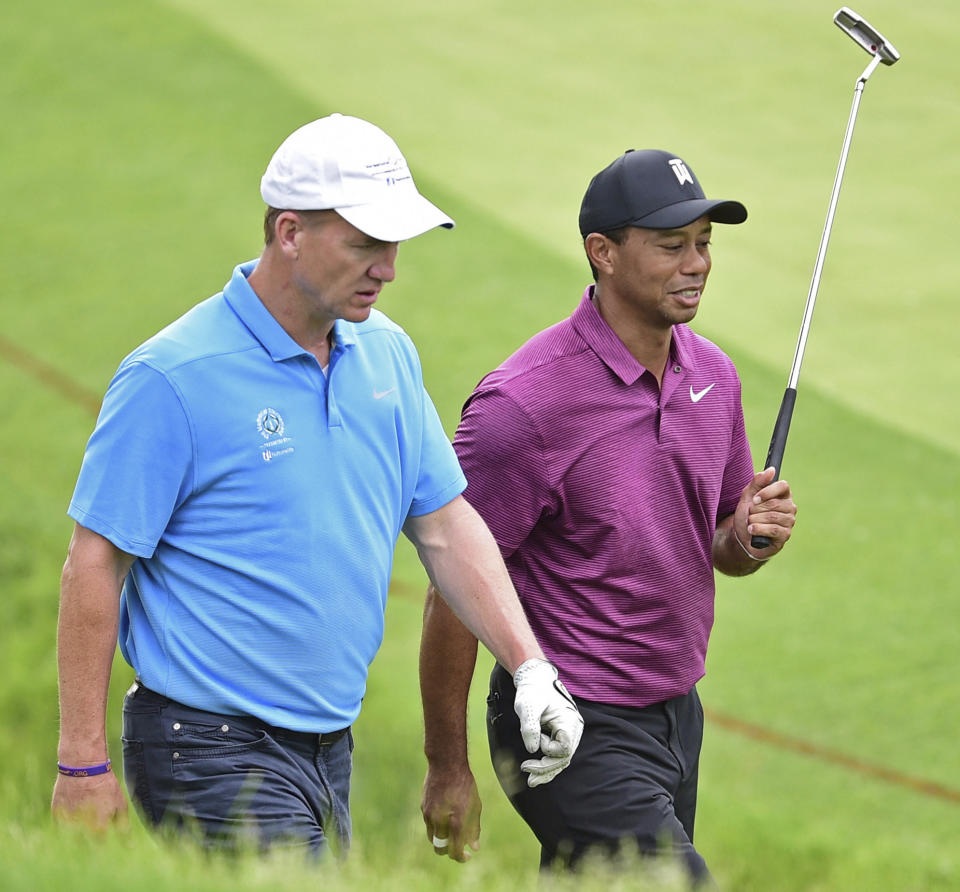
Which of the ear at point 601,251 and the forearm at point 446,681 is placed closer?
the forearm at point 446,681

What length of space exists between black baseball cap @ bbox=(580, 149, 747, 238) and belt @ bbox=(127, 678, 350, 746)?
1.26 meters

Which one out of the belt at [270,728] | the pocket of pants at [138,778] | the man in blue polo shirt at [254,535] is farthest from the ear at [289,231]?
the pocket of pants at [138,778]

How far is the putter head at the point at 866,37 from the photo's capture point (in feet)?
14.1

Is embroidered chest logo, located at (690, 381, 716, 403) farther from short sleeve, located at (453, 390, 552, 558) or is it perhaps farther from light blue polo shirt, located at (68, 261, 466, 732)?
light blue polo shirt, located at (68, 261, 466, 732)

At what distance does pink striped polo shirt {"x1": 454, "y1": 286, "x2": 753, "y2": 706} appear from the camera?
368cm

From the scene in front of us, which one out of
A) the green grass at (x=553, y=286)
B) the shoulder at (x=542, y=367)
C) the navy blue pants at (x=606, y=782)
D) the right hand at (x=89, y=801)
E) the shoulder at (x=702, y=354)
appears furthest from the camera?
the green grass at (x=553, y=286)

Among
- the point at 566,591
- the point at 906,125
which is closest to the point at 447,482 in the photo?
the point at 566,591

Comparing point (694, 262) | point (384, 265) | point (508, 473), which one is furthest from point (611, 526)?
point (384, 265)

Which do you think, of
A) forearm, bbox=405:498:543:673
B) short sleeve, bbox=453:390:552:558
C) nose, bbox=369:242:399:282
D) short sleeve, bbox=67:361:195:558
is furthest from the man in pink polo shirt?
short sleeve, bbox=67:361:195:558

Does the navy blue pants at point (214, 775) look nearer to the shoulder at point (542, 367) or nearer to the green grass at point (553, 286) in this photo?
the green grass at point (553, 286)

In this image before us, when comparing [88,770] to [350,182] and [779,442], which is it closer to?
[350,182]

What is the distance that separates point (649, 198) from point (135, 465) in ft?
4.45

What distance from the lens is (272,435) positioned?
316 cm

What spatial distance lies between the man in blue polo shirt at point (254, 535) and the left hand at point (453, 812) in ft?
1.51
